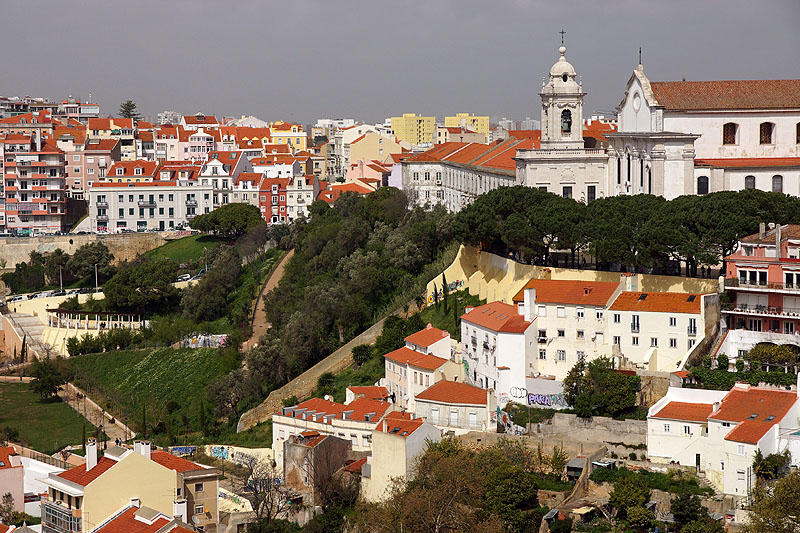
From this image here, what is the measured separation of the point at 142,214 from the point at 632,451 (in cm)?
5955

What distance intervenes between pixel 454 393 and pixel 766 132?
2003cm

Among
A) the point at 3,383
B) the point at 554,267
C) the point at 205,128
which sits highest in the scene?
the point at 205,128

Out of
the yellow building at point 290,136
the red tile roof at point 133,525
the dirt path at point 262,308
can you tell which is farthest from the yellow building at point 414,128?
the red tile roof at point 133,525

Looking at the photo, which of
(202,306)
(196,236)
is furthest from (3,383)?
(196,236)

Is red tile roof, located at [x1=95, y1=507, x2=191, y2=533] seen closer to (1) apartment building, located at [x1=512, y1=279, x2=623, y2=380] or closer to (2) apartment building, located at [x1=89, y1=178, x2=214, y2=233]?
(1) apartment building, located at [x1=512, y1=279, x2=623, y2=380]

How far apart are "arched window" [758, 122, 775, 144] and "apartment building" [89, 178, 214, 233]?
47275mm

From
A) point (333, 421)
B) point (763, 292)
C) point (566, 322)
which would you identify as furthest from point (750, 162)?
point (333, 421)

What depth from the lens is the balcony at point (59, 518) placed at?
37.3 m

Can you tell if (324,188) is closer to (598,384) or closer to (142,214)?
(142,214)

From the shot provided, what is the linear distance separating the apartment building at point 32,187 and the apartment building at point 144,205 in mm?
4385

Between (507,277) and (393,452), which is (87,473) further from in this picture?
(507,277)

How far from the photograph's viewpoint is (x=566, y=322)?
44.9 metres

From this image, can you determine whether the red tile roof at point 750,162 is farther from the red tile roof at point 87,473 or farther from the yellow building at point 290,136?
the yellow building at point 290,136

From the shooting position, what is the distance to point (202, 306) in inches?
2840
